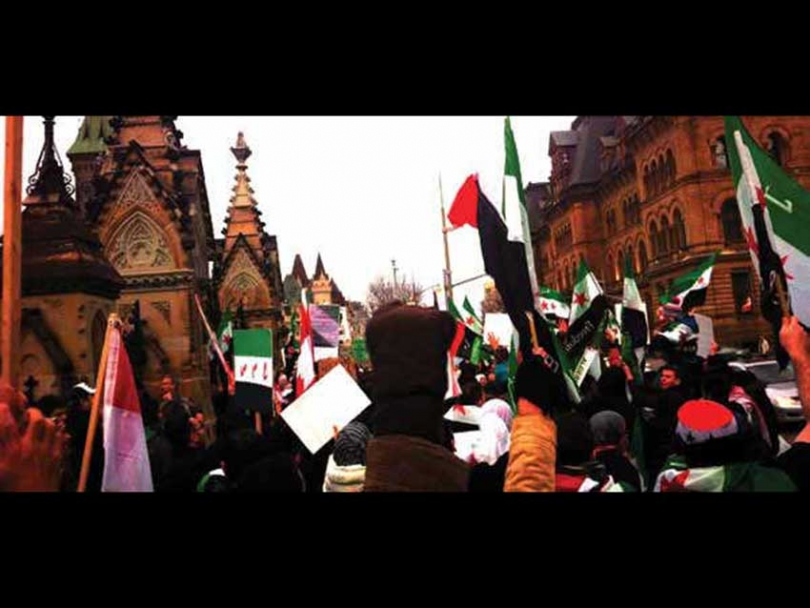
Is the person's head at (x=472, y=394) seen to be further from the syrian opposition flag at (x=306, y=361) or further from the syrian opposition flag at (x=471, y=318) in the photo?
the syrian opposition flag at (x=471, y=318)

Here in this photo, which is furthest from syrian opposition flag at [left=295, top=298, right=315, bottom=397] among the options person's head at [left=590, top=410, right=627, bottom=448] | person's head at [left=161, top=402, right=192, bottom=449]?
person's head at [left=590, top=410, right=627, bottom=448]

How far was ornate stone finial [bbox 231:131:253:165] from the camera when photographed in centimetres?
5056

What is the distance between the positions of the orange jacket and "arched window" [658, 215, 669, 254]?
4963cm

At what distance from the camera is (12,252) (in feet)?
10.2

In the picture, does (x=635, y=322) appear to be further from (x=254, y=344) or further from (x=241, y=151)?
(x=241, y=151)

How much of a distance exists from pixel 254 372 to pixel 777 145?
44.1 metres

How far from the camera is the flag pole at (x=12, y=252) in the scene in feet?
9.93

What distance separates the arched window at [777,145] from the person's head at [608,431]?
44.7 m

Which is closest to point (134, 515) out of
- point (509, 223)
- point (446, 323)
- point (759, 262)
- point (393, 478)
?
point (393, 478)

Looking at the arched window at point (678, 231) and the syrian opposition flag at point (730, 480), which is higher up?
the arched window at point (678, 231)

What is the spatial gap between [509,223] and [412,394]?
2.00 m

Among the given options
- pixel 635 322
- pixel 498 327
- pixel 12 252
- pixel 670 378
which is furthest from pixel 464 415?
pixel 498 327

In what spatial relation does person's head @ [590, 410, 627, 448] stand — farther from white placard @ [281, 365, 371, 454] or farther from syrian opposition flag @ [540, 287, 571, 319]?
syrian opposition flag @ [540, 287, 571, 319]

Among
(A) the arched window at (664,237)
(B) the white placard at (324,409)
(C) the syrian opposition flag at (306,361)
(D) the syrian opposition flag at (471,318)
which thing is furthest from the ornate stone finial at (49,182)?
(A) the arched window at (664,237)
